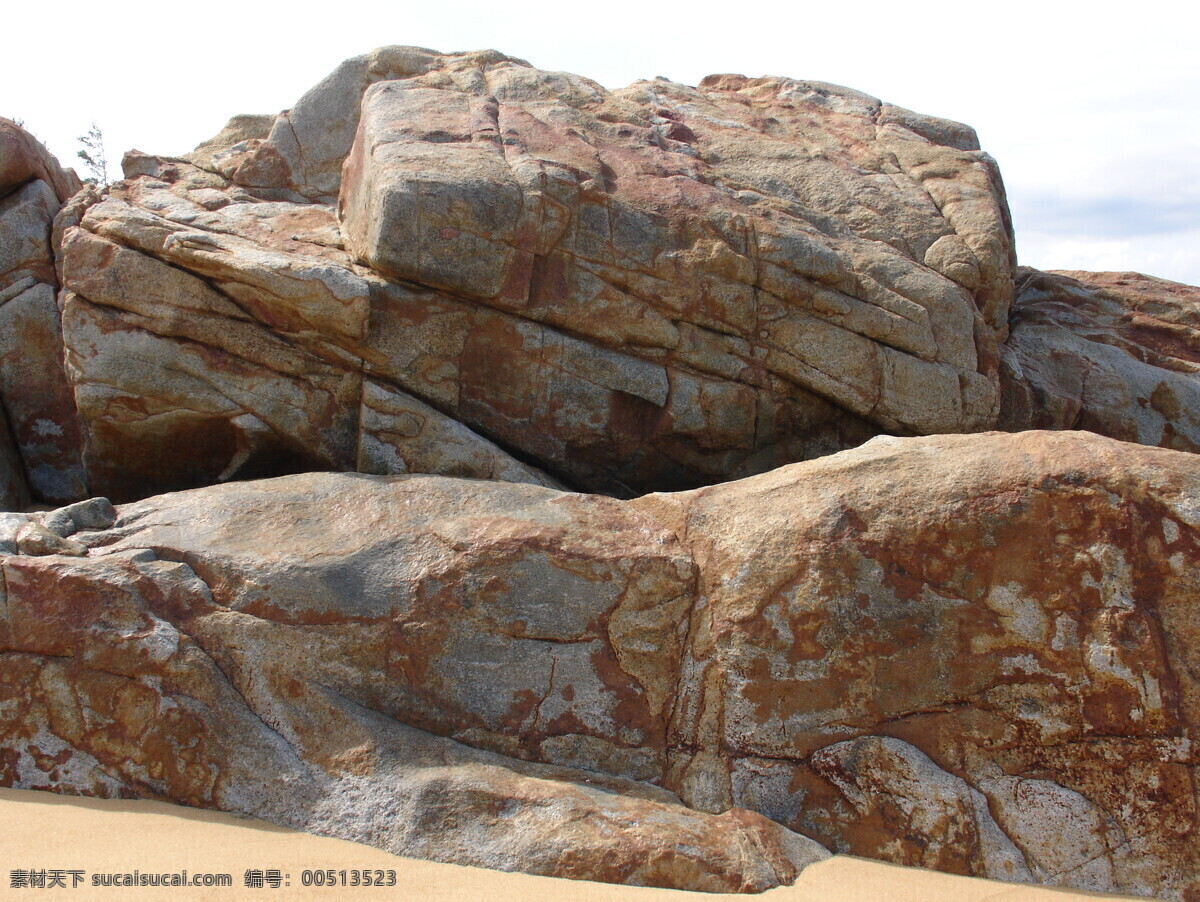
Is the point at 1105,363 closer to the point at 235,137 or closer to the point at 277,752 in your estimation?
the point at 277,752

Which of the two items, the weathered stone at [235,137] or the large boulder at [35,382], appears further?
the weathered stone at [235,137]

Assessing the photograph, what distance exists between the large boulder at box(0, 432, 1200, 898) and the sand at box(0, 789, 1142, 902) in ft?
0.30

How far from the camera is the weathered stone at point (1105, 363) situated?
647 cm

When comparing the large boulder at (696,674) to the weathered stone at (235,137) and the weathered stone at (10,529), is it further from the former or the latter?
the weathered stone at (235,137)

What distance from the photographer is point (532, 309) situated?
5.41m

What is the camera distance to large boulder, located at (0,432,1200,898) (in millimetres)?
3305

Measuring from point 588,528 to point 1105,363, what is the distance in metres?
4.49

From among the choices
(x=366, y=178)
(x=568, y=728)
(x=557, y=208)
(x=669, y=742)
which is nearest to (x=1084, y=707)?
(x=669, y=742)

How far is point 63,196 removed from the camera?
7.45 metres

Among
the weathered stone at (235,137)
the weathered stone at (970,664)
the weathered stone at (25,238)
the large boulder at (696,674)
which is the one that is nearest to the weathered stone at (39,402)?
the weathered stone at (25,238)

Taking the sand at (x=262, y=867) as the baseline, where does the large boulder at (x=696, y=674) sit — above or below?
above

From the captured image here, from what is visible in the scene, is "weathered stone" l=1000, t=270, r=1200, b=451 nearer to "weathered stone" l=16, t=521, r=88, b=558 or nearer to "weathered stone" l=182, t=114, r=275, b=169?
"weathered stone" l=16, t=521, r=88, b=558

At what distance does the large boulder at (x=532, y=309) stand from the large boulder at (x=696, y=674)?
1334 millimetres

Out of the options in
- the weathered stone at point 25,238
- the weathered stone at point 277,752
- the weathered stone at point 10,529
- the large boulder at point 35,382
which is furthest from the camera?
the weathered stone at point 25,238
